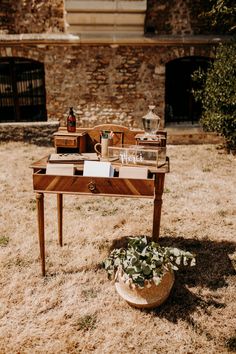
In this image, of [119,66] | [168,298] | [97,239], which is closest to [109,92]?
[119,66]

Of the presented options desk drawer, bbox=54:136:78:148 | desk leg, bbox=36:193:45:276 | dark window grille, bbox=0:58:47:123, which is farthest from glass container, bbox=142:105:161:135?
dark window grille, bbox=0:58:47:123

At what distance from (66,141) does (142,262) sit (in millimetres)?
1433

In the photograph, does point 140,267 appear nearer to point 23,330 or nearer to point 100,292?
point 100,292

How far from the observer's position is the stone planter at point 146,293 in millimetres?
2854

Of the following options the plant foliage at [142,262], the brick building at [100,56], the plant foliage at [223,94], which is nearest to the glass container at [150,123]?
the plant foliage at [142,262]

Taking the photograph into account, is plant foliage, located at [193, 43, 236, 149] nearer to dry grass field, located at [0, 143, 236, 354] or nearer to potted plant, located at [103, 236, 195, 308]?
dry grass field, located at [0, 143, 236, 354]

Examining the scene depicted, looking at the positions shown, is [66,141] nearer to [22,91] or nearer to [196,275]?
[196,275]

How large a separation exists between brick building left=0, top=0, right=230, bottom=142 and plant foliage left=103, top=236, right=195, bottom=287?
248 inches

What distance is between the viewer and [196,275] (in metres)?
3.46

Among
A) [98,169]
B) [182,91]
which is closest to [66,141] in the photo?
[98,169]

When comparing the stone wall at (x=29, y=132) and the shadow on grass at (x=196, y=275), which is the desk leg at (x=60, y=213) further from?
the stone wall at (x=29, y=132)

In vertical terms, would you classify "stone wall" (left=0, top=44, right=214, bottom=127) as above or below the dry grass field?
above

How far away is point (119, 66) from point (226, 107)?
286 cm

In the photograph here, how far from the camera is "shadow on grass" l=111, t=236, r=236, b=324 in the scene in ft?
9.74
